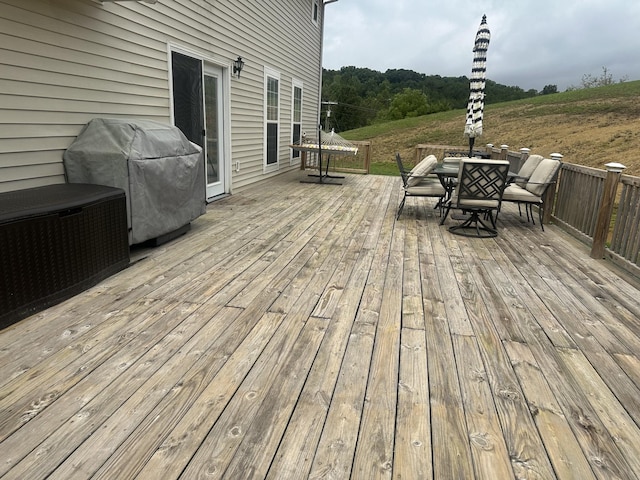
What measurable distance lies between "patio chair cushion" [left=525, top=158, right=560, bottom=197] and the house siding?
4282 mm

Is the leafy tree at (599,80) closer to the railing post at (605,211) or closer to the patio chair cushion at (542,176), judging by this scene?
the patio chair cushion at (542,176)

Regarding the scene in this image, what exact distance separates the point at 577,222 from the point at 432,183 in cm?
174

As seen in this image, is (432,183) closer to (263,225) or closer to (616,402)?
(263,225)

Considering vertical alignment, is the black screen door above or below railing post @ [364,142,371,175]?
above

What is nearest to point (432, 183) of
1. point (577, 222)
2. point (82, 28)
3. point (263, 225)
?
point (577, 222)

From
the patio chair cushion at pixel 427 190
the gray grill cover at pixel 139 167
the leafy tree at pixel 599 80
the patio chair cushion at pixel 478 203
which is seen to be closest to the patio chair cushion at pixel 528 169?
the patio chair cushion at pixel 478 203

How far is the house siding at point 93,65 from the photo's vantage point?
2.90m

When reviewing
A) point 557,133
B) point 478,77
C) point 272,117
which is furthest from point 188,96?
point 557,133

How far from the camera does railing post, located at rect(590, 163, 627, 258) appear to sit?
3.84m

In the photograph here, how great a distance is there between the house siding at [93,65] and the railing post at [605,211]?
4.59 meters

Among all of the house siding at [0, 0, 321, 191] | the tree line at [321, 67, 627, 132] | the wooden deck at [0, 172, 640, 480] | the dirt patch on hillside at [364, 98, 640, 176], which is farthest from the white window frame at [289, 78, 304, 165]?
the tree line at [321, 67, 627, 132]

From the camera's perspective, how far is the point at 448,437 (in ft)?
5.09

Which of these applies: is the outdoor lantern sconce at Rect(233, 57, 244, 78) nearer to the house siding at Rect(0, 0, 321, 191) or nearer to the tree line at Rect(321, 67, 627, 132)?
the house siding at Rect(0, 0, 321, 191)

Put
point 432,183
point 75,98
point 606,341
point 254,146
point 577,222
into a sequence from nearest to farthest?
point 606,341
point 75,98
point 577,222
point 432,183
point 254,146
